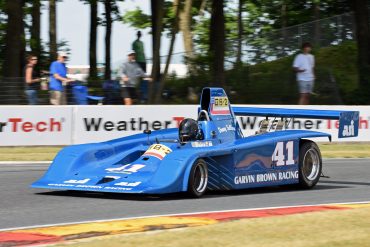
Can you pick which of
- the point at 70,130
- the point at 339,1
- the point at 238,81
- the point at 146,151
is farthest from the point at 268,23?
the point at 146,151

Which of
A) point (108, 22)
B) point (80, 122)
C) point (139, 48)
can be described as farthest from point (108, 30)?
point (80, 122)

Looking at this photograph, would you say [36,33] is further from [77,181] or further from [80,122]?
[77,181]

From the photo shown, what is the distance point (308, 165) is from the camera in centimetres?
1097

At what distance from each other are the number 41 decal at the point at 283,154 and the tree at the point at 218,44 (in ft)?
37.1

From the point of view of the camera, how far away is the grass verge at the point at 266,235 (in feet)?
21.5

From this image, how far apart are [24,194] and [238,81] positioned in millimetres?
13125

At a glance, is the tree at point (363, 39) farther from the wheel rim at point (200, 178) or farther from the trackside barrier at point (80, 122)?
the wheel rim at point (200, 178)

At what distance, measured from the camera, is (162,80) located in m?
21.0

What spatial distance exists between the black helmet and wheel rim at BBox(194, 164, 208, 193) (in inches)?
25.6

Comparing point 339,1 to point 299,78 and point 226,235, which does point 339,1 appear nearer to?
point 299,78

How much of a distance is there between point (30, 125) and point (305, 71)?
6459mm

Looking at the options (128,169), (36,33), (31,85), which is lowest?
(128,169)

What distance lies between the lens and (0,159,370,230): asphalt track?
8.12 m

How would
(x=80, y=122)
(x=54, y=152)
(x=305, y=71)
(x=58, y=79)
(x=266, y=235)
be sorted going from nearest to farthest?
(x=266, y=235), (x=54, y=152), (x=80, y=122), (x=58, y=79), (x=305, y=71)
